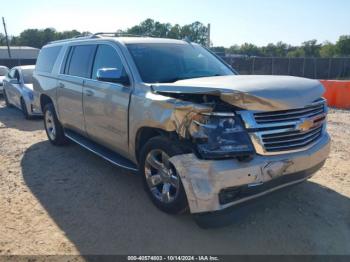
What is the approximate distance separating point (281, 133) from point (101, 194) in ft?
8.19

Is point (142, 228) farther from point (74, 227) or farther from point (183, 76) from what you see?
point (183, 76)

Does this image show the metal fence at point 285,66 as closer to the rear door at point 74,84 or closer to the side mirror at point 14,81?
the side mirror at point 14,81

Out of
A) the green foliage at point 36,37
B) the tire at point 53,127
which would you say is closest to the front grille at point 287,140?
the tire at point 53,127

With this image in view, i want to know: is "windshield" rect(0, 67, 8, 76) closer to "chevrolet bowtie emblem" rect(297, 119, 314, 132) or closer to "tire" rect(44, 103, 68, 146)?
"tire" rect(44, 103, 68, 146)

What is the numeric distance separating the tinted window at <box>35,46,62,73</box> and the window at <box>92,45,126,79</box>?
6.03 ft

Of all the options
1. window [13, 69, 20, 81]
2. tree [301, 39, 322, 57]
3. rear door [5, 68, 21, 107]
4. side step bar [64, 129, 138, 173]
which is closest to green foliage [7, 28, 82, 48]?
tree [301, 39, 322, 57]

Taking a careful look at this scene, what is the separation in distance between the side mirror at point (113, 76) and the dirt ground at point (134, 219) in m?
1.46

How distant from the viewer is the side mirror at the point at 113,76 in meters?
4.32

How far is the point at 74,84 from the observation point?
5.73m

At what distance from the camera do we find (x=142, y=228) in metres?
3.85

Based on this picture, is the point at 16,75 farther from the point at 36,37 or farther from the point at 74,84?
the point at 36,37

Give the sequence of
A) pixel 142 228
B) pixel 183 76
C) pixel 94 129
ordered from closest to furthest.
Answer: pixel 142 228, pixel 183 76, pixel 94 129

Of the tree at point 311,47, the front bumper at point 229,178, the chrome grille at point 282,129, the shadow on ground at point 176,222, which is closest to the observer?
the front bumper at point 229,178

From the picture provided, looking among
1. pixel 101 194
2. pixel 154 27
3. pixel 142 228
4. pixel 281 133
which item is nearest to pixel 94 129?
pixel 101 194
